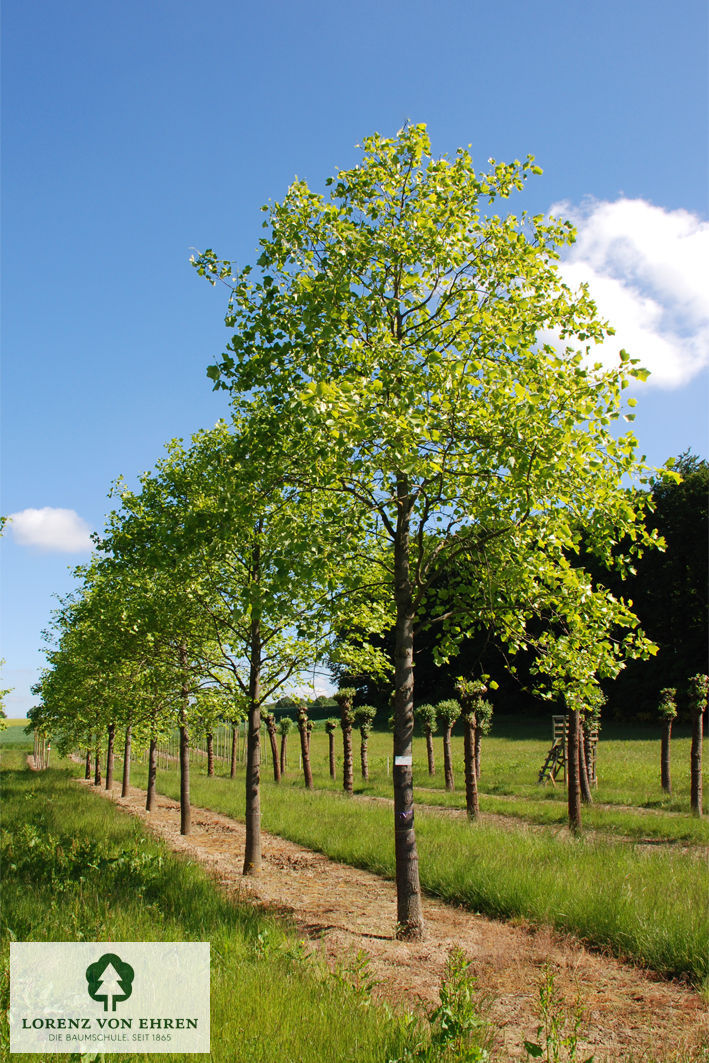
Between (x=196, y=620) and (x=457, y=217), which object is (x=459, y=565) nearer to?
(x=457, y=217)

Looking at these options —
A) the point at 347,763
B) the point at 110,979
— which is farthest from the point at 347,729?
the point at 110,979

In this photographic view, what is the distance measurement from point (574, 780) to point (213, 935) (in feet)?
30.6

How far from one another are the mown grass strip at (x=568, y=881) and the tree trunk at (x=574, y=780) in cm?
163

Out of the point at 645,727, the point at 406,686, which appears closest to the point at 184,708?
the point at 406,686

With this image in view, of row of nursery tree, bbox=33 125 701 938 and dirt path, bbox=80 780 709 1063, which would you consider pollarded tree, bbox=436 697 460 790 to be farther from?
row of nursery tree, bbox=33 125 701 938

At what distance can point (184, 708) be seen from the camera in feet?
50.1

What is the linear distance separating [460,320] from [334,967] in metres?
7.18

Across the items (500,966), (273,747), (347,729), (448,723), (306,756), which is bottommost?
(273,747)

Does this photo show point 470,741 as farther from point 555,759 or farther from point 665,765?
point 555,759

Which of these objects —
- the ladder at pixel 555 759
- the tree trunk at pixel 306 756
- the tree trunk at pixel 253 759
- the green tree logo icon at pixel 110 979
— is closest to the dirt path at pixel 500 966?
the tree trunk at pixel 253 759

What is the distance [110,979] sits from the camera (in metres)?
6.03

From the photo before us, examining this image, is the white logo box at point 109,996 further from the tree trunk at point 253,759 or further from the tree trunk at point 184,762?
the tree trunk at point 184,762

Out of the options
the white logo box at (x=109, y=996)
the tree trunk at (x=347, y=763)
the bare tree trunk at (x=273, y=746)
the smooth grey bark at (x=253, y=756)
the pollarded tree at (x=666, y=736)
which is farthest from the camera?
the bare tree trunk at (x=273, y=746)

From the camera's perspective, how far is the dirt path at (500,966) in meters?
5.69
